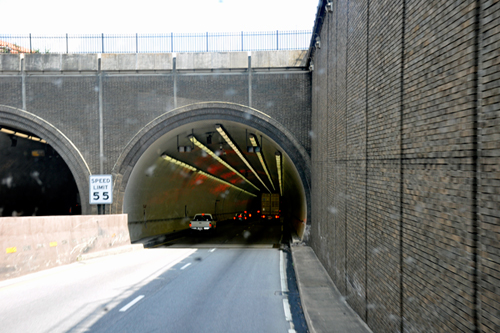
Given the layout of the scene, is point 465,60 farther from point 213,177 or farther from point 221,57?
point 213,177

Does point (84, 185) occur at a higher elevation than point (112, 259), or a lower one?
higher

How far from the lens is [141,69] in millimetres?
21875

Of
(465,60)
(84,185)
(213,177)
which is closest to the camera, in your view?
(465,60)

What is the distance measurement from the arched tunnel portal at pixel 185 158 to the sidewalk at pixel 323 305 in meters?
7.74

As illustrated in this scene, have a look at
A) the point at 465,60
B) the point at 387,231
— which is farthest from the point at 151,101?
the point at 465,60

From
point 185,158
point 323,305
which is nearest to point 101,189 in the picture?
point 185,158

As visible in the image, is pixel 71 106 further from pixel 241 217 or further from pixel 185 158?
pixel 241 217

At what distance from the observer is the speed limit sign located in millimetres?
20016

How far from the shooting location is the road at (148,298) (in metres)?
8.20

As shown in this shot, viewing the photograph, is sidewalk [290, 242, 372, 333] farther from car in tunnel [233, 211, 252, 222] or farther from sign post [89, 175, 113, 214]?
car in tunnel [233, 211, 252, 222]

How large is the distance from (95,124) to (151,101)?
10.6 ft

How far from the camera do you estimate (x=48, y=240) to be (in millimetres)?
14094

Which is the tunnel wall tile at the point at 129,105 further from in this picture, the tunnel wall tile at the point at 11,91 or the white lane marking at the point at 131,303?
the white lane marking at the point at 131,303

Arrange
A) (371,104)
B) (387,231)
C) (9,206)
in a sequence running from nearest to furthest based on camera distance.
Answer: (387,231), (371,104), (9,206)
